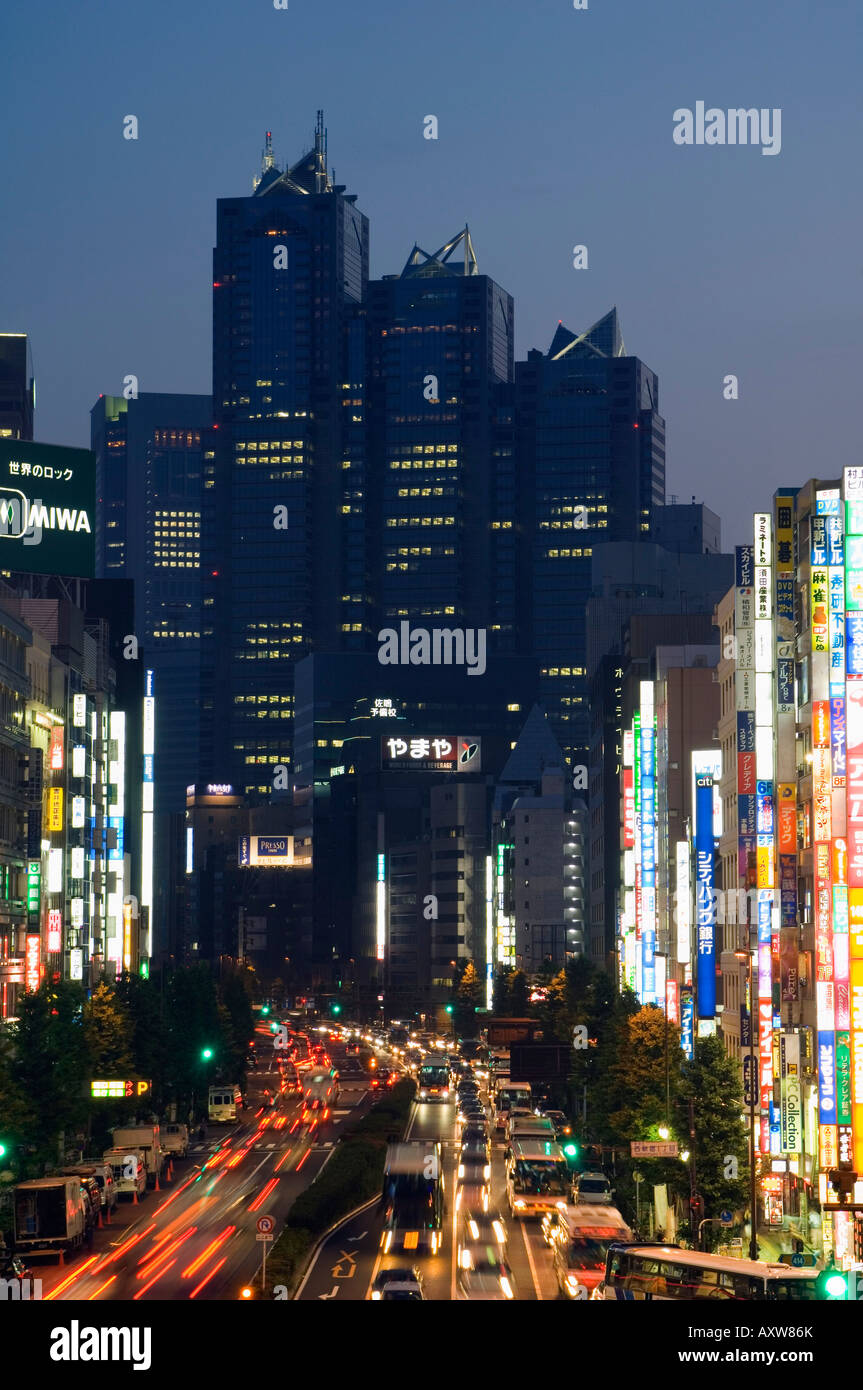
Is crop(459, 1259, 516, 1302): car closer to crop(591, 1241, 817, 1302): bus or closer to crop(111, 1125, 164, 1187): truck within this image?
crop(591, 1241, 817, 1302): bus

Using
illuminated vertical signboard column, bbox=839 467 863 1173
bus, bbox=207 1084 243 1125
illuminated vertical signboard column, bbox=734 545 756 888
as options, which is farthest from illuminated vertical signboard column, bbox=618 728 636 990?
illuminated vertical signboard column, bbox=839 467 863 1173

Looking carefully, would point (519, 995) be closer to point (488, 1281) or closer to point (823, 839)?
point (823, 839)

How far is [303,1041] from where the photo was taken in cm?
19675

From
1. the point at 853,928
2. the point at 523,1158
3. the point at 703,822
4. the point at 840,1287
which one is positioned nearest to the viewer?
the point at 840,1287

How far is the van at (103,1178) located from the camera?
7212 centimetres

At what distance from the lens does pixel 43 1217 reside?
58.9m

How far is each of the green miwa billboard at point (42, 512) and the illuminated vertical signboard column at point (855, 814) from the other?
181 ft

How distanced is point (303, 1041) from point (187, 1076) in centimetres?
8716

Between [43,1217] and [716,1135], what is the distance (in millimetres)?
20998

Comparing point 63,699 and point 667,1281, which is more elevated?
point 63,699

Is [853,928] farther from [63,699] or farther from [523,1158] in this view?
[63,699]

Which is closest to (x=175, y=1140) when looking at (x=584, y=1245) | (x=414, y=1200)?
(x=414, y=1200)
